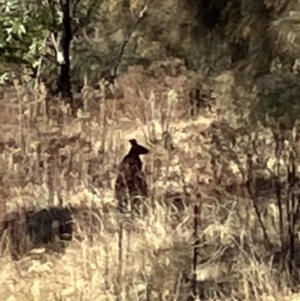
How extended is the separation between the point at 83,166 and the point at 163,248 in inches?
77.4

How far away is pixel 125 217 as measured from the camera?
585cm

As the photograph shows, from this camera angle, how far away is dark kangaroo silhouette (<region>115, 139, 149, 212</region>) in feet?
20.0

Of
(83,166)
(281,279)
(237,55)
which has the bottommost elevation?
(281,279)

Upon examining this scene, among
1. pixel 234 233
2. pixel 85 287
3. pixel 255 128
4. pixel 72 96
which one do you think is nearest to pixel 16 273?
pixel 85 287

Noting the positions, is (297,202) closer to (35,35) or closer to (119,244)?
(119,244)

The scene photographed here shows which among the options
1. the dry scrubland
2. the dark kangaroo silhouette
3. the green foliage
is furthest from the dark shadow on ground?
the green foliage

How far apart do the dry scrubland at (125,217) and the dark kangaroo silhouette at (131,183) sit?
9 centimetres

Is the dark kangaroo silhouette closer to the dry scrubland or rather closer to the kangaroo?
the dry scrubland

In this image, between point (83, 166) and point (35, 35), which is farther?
point (35, 35)

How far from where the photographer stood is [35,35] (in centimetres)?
805

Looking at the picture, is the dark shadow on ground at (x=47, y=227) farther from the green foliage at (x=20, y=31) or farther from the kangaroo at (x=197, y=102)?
the kangaroo at (x=197, y=102)

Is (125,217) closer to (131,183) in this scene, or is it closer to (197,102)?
(131,183)

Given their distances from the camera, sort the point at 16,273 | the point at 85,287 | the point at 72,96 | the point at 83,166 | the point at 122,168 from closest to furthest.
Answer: the point at 85,287, the point at 16,273, the point at 122,168, the point at 83,166, the point at 72,96

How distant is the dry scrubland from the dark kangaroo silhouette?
0.29 ft
